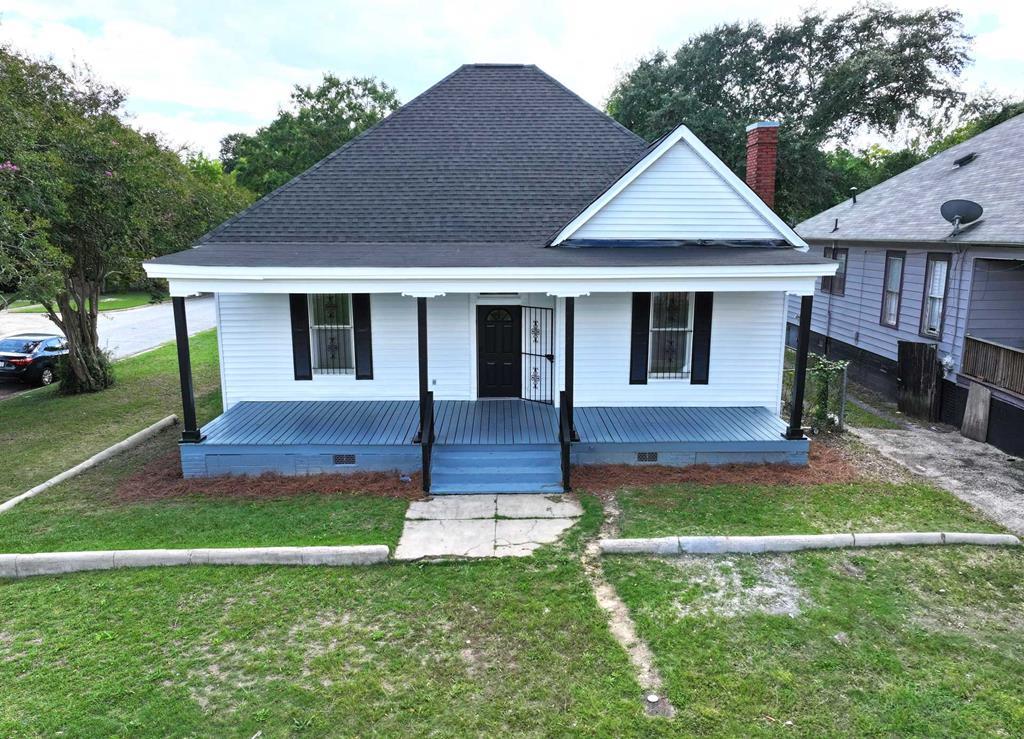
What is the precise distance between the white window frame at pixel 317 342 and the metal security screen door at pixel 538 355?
10.9ft

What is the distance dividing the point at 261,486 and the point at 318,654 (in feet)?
15.0

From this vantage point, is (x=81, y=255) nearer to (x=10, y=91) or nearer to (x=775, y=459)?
(x=10, y=91)

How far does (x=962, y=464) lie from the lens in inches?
427

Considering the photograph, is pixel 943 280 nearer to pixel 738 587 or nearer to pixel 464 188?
pixel 464 188

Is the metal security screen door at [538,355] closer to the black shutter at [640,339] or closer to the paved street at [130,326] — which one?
the black shutter at [640,339]

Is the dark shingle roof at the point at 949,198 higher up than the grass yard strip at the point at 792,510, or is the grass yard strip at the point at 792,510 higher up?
the dark shingle roof at the point at 949,198

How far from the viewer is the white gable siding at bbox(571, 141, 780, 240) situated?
37.6 ft

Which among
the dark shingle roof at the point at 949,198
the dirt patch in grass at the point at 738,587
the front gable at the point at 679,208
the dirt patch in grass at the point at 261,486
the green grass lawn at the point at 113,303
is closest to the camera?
the dirt patch in grass at the point at 738,587

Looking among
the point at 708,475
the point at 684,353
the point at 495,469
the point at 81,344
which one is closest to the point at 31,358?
the point at 81,344

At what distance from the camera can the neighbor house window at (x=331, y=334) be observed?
12.0 m

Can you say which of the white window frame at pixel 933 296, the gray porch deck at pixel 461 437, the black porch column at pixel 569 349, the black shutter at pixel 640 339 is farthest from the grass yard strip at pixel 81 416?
the white window frame at pixel 933 296

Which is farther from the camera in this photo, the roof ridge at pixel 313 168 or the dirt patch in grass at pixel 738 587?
the roof ridge at pixel 313 168

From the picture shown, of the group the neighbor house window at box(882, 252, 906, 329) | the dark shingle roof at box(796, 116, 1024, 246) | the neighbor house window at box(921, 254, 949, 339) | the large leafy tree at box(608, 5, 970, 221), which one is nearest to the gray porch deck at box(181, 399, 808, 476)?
the neighbor house window at box(921, 254, 949, 339)

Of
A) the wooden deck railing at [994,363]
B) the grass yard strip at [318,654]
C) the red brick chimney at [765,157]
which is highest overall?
the red brick chimney at [765,157]
